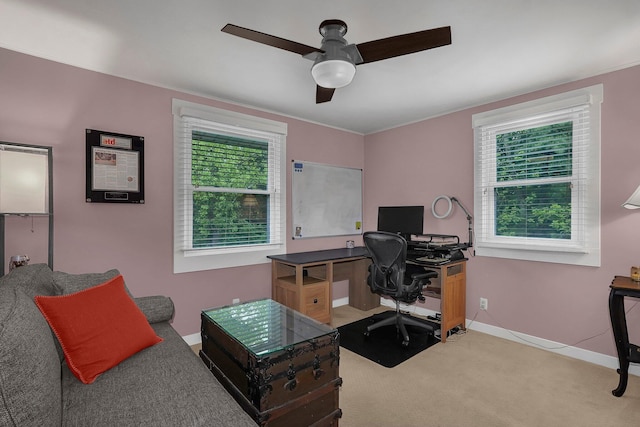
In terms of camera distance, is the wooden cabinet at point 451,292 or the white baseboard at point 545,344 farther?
the wooden cabinet at point 451,292

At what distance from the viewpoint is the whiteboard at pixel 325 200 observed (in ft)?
12.8

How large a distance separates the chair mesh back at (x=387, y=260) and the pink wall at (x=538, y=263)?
3.45 feet

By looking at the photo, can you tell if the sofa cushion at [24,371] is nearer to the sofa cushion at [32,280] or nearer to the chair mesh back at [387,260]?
the sofa cushion at [32,280]

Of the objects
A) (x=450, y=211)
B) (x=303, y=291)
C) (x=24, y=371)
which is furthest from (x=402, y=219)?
(x=24, y=371)

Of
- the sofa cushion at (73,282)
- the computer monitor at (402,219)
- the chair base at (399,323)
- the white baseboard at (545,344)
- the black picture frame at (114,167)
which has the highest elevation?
the black picture frame at (114,167)

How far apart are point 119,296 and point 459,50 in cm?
272

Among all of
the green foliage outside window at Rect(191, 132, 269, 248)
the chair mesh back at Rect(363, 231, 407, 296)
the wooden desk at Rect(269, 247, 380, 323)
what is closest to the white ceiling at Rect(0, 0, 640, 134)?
the green foliage outside window at Rect(191, 132, 269, 248)

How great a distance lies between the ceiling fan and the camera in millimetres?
1640

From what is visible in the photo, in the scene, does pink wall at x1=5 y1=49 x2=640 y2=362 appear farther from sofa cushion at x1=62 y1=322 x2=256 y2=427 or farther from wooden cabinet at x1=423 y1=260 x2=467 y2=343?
sofa cushion at x1=62 y1=322 x2=256 y2=427

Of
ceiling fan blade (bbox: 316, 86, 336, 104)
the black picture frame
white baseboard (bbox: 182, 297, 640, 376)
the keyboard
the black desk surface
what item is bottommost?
white baseboard (bbox: 182, 297, 640, 376)

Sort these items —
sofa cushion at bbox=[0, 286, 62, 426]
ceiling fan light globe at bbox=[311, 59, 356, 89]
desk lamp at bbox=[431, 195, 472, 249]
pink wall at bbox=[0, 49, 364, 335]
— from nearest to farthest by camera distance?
sofa cushion at bbox=[0, 286, 62, 426] → ceiling fan light globe at bbox=[311, 59, 356, 89] → pink wall at bbox=[0, 49, 364, 335] → desk lamp at bbox=[431, 195, 472, 249]

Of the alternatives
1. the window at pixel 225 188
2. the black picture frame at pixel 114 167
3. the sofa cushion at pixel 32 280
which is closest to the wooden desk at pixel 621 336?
the window at pixel 225 188

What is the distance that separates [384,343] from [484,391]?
1.00 metres

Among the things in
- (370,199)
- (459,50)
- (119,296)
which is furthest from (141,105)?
(370,199)
